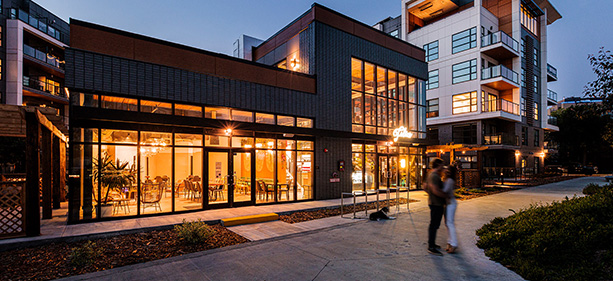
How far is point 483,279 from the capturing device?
14.7 feet

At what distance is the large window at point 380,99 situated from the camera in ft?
48.3

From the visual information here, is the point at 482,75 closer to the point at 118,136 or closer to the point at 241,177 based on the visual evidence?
the point at 241,177

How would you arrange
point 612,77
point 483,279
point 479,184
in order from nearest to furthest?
point 483,279 → point 612,77 → point 479,184

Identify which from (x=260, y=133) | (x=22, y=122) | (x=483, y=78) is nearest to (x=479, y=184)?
(x=483, y=78)

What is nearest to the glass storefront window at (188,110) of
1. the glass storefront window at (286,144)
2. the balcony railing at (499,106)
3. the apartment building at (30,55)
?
the glass storefront window at (286,144)

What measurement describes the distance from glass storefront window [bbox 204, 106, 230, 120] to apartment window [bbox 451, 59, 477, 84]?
79.0 ft

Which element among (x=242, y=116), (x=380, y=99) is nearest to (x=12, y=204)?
(x=242, y=116)

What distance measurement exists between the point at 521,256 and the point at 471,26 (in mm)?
26893

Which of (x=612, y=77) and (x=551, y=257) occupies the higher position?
(x=612, y=77)

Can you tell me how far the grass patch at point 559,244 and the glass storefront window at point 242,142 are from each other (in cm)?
762

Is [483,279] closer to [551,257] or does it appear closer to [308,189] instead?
[551,257]

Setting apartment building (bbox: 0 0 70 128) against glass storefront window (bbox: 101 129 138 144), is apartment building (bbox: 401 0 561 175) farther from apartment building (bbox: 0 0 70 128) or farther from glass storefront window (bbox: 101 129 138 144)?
apartment building (bbox: 0 0 70 128)

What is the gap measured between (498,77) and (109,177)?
2805 centimetres

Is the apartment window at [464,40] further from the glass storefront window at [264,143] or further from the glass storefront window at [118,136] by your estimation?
the glass storefront window at [118,136]
